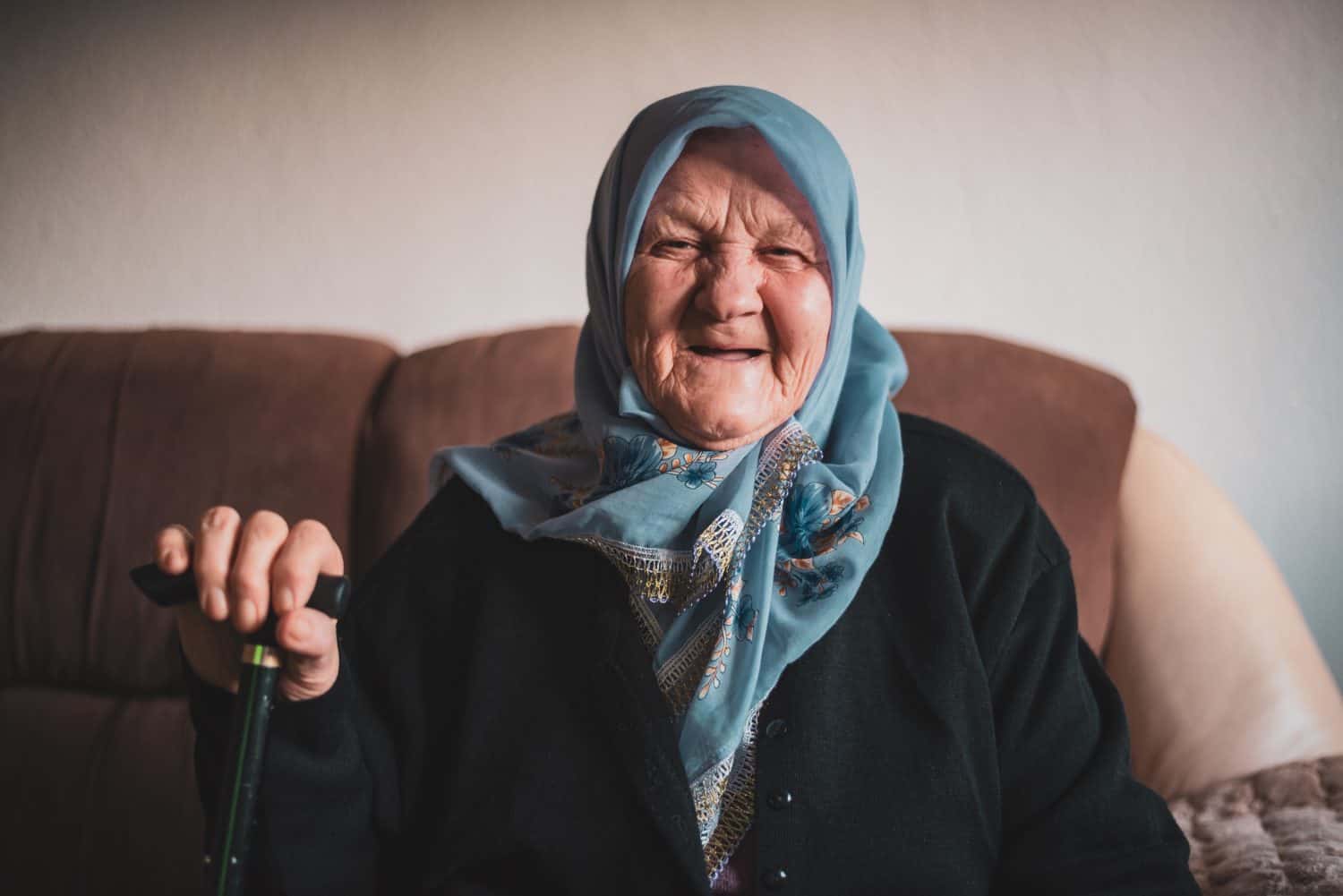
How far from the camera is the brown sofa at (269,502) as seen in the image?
147 centimetres

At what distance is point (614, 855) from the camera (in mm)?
1032

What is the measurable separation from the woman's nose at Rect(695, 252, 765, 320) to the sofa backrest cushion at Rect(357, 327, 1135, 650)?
541 mm

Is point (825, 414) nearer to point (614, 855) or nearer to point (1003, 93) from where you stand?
point (614, 855)

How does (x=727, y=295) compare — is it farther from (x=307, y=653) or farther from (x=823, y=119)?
(x=823, y=119)

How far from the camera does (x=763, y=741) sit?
1.03 metres

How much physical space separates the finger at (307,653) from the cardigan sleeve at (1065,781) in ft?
2.05

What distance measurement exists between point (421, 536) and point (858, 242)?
563mm

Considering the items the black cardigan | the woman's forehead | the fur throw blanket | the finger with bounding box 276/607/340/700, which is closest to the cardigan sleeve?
the black cardigan

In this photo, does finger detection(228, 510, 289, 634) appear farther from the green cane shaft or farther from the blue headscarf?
the blue headscarf

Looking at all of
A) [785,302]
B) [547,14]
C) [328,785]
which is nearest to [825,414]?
[785,302]

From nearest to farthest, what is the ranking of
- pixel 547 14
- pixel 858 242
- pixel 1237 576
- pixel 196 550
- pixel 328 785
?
pixel 196 550
pixel 328 785
pixel 858 242
pixel 1237 576
pixel 547 14

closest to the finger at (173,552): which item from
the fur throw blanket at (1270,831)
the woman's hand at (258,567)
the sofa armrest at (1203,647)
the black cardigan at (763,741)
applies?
the woman's hand at (258,567)

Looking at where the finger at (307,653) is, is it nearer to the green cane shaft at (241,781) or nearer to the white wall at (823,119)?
the green cane shaft at (241,781)

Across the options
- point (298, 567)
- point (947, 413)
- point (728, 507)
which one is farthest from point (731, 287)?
point (947, 413)
